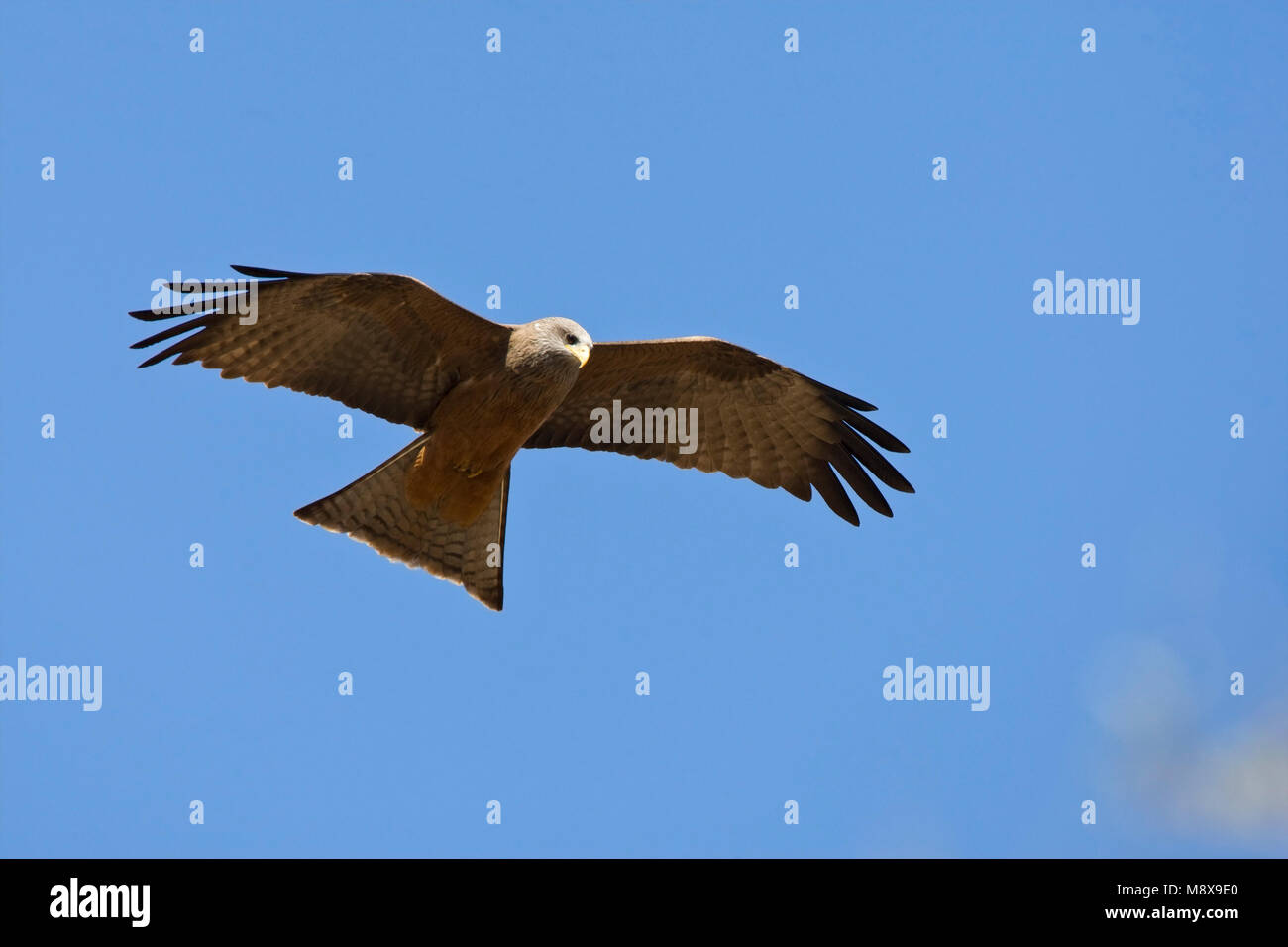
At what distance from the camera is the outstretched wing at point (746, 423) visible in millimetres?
12398

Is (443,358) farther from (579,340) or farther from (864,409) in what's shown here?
(864,409)

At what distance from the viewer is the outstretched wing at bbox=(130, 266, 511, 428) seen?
436 inches

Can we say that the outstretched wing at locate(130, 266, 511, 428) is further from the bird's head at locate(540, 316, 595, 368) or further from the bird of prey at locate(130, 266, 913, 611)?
the bird's head at locate(540, 316, 595, 368)

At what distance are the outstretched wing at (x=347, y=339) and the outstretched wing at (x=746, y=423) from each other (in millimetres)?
1142

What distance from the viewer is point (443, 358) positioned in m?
11.5

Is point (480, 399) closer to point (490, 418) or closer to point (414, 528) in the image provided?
point (490, 418)

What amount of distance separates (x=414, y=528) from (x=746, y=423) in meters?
2.87

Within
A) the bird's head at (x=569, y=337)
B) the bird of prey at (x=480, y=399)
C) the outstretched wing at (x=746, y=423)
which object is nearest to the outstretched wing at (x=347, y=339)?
the bird of prey at (x=480, y=399)

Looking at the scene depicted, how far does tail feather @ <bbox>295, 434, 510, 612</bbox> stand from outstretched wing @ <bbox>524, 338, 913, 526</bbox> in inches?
37.3

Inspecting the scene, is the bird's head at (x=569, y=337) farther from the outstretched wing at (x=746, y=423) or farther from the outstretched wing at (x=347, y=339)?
the outstretched wing at (x=746, y=423)

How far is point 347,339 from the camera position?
451 inches

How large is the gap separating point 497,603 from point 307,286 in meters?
2.83

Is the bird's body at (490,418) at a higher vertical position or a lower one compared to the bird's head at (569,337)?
lower

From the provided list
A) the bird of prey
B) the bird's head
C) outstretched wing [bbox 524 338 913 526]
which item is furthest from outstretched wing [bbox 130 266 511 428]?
outstretched wing [bbox 524 338 913 526]
